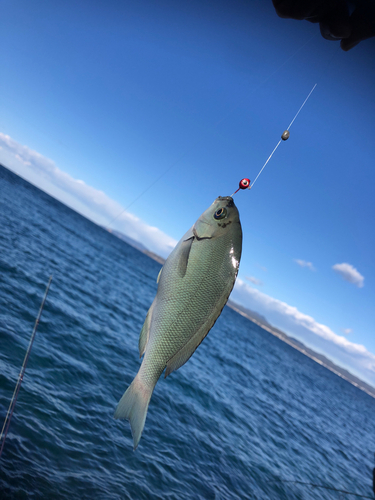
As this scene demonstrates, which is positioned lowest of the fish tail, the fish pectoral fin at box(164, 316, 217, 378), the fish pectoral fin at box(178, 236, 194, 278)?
the fish tail

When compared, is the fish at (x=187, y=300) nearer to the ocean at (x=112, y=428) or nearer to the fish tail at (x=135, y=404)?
the fish tail at (x=135, y=404)

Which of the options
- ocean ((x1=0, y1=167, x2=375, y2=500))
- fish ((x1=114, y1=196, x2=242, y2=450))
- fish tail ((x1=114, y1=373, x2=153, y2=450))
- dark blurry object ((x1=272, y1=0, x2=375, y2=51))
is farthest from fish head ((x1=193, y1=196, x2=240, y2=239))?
ocean ((x1=0, y1=167, x2=375, y2=500))

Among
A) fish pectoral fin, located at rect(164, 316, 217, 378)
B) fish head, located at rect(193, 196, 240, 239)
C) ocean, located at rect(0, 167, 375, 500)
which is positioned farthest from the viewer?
ocean, located at rect(0, 167, 375, 500)

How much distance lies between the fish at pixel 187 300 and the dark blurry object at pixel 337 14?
3.86 metres

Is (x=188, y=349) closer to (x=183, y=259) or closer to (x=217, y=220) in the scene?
(x=183, y=259)

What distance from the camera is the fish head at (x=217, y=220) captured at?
224cm

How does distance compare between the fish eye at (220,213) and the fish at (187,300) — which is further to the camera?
the fish eye at (220,213)

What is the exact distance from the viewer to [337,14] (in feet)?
14.2

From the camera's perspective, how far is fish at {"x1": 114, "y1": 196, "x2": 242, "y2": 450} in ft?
6.93

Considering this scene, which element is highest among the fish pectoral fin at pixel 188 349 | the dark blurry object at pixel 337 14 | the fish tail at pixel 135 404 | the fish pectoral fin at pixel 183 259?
the dark blurry object at pixel 337 14

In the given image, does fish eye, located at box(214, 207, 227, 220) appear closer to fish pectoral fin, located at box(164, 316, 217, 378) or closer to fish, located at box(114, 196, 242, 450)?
fish, located at box(114, 196, 242, 450)

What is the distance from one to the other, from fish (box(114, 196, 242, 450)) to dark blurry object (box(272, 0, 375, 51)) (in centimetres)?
386

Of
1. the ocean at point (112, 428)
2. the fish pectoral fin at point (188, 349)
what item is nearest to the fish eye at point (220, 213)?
the fish pectoral fin at point (188, 349)

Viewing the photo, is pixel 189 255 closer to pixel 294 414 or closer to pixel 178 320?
pixel 178 320
